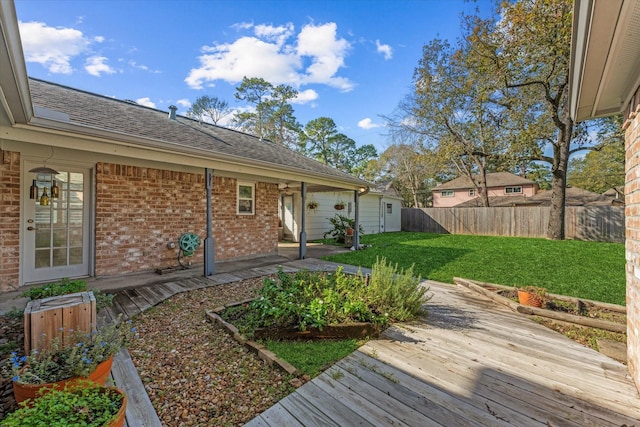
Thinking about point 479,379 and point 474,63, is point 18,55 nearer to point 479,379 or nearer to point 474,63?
point 479,379

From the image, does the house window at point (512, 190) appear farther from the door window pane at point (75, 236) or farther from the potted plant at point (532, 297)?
the door window pane at point (75, 236)

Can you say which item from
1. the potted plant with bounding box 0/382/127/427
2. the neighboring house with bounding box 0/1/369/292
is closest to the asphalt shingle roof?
the neighboring house with bounding box 0/1/369/292

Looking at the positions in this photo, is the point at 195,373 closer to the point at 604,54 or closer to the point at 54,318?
the point at 54,318

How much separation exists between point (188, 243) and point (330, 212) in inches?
308

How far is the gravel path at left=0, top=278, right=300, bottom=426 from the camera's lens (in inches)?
78.2

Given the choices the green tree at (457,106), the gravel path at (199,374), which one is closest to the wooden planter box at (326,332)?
the gravel path at (199,374)

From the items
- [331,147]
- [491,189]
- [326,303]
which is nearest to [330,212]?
[326,303]

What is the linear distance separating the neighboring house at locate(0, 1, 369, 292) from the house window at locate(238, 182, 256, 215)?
286mm

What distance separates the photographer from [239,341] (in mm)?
3020

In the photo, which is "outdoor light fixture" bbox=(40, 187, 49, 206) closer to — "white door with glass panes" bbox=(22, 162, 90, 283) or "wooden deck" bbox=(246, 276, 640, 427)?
"white door with glass panes" bbox=(22, 162, 90, 283)

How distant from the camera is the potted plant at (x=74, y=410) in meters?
1.34

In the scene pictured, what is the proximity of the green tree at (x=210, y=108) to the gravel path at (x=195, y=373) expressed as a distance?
22565 mm

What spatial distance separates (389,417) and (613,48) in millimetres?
2875

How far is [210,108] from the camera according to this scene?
23.0m
